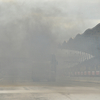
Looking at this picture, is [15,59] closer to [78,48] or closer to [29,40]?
[29,40]

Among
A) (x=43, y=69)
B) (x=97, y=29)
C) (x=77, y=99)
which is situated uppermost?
(x=97, y=29)

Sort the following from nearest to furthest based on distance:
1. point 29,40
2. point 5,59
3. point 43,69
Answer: point 43,69 → point 29,40 → point 5,59

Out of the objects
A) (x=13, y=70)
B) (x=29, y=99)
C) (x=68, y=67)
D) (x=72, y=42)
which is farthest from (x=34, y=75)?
(x=68, y=67)

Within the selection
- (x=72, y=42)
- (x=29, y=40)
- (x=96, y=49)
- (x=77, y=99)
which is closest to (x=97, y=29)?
(x=96, y=49)

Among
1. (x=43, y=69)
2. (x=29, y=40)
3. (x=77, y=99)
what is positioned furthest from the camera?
(x=29, y=40)

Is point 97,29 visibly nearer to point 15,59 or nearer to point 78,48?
point 15,59

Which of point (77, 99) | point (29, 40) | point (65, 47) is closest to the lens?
point (77, 99)

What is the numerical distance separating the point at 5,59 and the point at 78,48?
59.7 meters

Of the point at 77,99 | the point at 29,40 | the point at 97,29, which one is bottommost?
the point at 77,99

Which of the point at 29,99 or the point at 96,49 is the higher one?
the point at 96,49

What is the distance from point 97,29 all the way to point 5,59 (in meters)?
32.9

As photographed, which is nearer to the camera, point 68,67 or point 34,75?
point 34,75

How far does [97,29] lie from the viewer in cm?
9575

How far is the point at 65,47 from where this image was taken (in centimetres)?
15788
